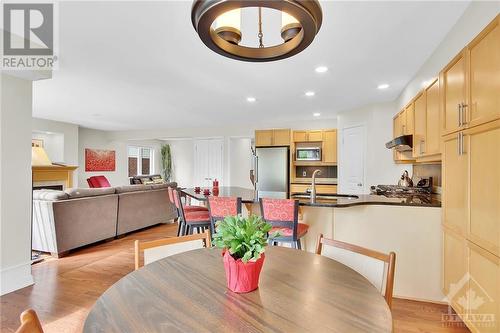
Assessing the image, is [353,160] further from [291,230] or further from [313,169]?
[291,230]

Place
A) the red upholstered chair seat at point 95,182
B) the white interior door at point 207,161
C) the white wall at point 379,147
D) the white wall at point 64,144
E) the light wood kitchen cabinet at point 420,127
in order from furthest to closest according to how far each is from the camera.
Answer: the white interior door at point 207,161 → the red upholstered chair seat at point 95,182 → the white wall at point 64,144 → the white wall at point 379,147 → the light wood kitchen cabinet at point 420,127

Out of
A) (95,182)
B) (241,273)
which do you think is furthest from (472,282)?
(95,182)

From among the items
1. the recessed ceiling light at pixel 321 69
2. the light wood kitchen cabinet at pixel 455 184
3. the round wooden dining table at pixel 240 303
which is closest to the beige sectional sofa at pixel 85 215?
the round wooden dining table at pixel 240 303

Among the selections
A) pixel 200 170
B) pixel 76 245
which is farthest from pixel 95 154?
pixel 76 245

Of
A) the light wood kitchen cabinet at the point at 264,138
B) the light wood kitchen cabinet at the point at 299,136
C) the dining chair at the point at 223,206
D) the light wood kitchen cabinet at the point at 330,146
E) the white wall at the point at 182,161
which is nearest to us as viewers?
the dining chair at the point at 223,206

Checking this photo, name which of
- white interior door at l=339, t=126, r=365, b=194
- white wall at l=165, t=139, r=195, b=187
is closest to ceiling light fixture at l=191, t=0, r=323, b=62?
white interior door at l=339, t=126, r=365, b=194

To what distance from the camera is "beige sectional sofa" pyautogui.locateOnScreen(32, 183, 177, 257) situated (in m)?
3.50

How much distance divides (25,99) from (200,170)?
228 inches

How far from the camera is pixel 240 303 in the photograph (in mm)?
952

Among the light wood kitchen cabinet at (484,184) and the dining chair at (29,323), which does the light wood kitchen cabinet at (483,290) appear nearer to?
the light wood kitchen cabinet at (484,184)

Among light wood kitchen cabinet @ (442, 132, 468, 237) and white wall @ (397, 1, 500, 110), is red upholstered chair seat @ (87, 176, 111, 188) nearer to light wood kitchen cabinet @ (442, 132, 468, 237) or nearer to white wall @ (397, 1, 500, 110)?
white wall @ (397, 1, 500, 110)

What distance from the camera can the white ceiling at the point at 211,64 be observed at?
6.42 ft

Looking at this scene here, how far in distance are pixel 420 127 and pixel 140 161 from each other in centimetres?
876

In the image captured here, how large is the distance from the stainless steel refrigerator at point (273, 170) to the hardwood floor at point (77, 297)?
11.2ft
